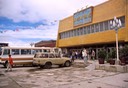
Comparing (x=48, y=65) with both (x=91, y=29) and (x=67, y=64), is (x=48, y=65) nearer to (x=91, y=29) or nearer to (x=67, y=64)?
(x=67, y=64)

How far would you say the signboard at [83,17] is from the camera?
36.0 meters

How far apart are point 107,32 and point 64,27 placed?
15.6 metres

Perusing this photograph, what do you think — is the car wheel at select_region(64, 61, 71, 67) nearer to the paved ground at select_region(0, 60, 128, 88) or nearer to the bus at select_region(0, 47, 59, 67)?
the bus at select_region(0, 47, 59, 67)

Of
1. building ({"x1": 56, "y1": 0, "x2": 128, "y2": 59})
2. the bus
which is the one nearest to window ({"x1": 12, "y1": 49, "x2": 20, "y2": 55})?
the bus

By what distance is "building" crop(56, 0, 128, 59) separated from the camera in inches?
1135

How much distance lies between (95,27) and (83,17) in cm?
410

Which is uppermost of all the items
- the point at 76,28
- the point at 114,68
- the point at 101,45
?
the point at 76,28

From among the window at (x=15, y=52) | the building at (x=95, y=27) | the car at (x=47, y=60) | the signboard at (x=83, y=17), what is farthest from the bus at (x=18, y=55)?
the signboard at (x=83, y=17)

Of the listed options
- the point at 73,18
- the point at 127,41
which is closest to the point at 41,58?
the point at 127,41

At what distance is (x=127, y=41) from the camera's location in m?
27.6

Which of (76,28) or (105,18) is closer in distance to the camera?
(105,18)

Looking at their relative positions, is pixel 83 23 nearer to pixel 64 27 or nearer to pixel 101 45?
pixel 101 45

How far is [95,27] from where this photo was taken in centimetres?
3466

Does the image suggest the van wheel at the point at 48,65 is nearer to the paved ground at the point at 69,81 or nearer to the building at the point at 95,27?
the paved ground at the point at 69,81
